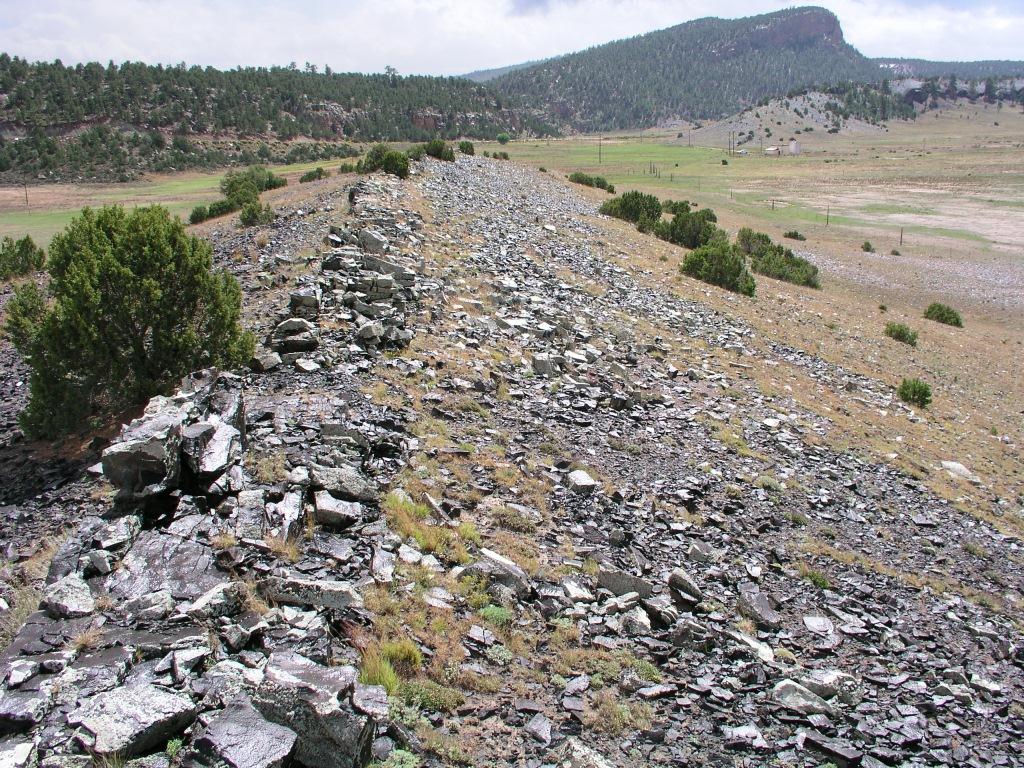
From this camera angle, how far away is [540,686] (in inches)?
240

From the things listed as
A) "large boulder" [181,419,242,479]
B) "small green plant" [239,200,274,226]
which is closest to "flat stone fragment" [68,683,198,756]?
"large boulder" [181,419,242,479]

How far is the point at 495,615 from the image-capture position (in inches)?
268

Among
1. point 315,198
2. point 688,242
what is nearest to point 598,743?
point 315,198

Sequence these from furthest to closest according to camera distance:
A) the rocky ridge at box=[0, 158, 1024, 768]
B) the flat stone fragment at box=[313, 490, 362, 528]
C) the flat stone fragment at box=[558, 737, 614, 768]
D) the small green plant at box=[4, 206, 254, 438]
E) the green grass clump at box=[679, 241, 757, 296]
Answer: the green grass clump at box=[679, 241, 757, 296] < the small green plant at box=[4, 206, 254, 438] < the flat stone fragment at box=[313, 490, 362, 528] < the flat stone fragment at box=[558, 737, 614, 768] < the rocky ridge at box=[0, 158, 1024, 768]

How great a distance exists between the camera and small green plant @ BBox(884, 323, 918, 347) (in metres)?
28.4

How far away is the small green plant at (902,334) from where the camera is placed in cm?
2839

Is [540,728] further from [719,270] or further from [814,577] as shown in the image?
[719,270]

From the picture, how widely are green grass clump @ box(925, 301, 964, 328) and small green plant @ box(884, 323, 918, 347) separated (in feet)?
26.1

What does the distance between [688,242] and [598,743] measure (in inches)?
1553

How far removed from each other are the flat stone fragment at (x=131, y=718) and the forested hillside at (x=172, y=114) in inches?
3690

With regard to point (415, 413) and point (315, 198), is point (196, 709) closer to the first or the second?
point (415, 413)

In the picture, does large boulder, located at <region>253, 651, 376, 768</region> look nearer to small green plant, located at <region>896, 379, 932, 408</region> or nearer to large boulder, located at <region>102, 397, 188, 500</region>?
large boulder, located at <region>102, 397, 188, 500</region>

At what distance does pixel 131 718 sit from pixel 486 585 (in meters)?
3.75

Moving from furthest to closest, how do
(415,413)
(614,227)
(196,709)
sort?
(614,227)
(415,413)
(196,709)
